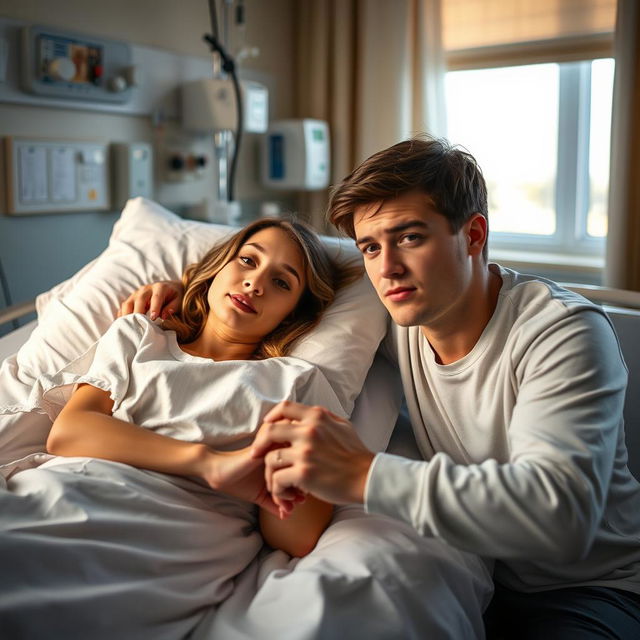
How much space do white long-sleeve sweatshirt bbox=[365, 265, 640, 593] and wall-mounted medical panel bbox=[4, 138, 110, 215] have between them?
1494 mm

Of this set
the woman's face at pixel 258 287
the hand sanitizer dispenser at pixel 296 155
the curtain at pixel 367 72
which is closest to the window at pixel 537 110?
the curtain at pixel 367 72

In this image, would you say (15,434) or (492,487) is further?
(15,434)

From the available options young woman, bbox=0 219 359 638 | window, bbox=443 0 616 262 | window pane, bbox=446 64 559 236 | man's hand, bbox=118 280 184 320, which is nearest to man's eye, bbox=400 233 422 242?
young woman, bbox=0 219 359 638

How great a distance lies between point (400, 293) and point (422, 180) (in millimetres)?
205

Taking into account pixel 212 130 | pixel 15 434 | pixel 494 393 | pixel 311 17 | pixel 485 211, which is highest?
pixel 311 17

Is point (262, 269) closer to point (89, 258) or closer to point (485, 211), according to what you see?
point (485, 211)

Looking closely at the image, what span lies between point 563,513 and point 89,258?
7.01 ft

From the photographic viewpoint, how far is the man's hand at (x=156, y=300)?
1.60 metres

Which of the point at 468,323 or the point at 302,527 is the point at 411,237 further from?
the point at 302,527

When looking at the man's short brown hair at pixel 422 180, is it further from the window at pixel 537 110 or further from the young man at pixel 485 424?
the window at pixel 537 110

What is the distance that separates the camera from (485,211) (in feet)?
4.55

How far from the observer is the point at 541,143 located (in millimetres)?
3209

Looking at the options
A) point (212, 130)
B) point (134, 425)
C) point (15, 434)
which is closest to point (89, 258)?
point (212, 130)

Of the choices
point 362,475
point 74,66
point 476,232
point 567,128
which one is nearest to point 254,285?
point 476,232
